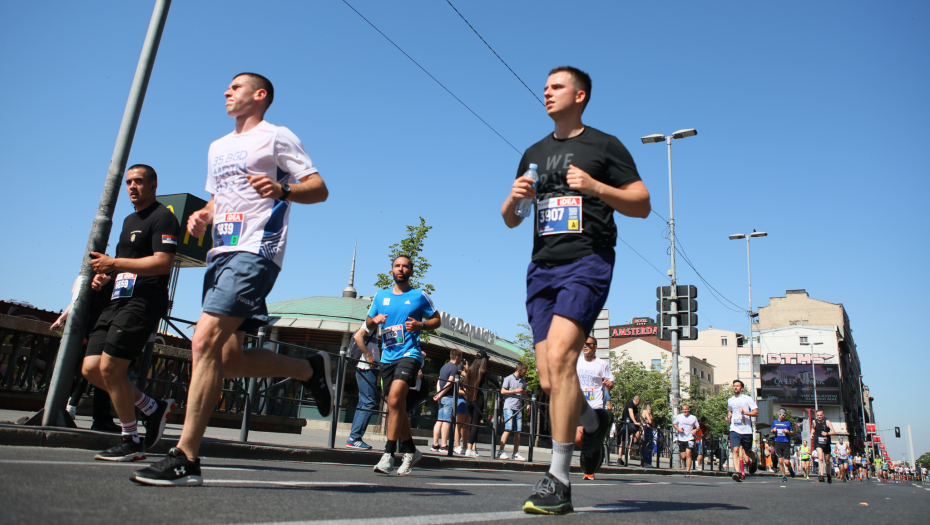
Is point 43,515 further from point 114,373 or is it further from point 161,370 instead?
point 161,370

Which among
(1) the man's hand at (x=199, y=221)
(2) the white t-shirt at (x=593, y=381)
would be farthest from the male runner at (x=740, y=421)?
(1) the man's hand at (x=199, y=221)

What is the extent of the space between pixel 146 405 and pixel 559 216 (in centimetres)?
313

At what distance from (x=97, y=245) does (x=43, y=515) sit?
3.95 m

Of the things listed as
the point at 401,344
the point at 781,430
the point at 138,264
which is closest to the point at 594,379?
the point at 401,344

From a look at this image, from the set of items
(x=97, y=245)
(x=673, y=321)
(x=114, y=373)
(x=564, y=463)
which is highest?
(x=673, y=321)

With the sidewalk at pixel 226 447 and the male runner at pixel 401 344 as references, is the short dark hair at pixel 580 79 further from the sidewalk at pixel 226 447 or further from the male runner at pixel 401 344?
the sidewalk at pixel 226 447

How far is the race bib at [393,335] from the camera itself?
5801mm

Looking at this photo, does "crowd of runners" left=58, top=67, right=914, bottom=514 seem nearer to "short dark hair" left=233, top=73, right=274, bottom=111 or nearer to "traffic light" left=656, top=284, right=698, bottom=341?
"short dark hair" left=233, top=73, right=274, bottom=111

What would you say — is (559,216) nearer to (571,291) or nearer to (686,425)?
(571,291)

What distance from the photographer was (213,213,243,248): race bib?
318cm

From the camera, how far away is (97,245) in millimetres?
5211

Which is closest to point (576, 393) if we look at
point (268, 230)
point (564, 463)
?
point (564, 463)

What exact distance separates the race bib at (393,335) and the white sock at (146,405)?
6.57ft

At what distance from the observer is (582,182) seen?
10.2 feet
